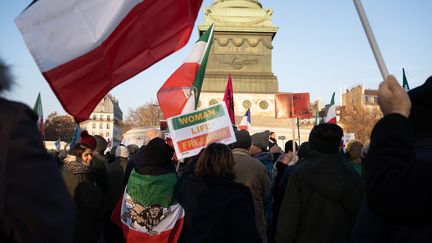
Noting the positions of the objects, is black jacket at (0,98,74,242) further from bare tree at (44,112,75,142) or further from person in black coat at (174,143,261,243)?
bare tree at (44,112,75,142)

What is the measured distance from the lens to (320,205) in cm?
368

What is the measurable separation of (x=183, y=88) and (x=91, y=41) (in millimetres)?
3161

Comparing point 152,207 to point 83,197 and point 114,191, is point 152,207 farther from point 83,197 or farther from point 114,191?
point 114,191

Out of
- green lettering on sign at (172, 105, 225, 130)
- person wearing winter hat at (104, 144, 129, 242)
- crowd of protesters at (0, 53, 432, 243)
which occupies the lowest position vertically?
person wearing winter hat at (104, 144, 129, 242)

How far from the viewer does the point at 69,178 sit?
5.23 meters

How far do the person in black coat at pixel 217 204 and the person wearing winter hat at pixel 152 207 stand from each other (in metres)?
0.52

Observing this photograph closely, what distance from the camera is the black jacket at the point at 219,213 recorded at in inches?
147

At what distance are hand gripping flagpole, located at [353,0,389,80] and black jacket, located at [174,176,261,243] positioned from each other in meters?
1.86

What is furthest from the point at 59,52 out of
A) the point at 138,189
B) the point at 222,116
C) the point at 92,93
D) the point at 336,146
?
the point at 222,116

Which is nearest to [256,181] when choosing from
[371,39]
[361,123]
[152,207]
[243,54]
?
[152,207]

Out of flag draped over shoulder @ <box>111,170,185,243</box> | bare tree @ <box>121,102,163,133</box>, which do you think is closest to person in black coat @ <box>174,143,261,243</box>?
flag draped over shoulder @ <box>111,170,185,243</box>

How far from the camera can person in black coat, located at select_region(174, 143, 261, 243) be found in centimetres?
374

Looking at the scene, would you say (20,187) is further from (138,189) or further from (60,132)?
(60,132)

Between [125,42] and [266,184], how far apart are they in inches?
84.6
